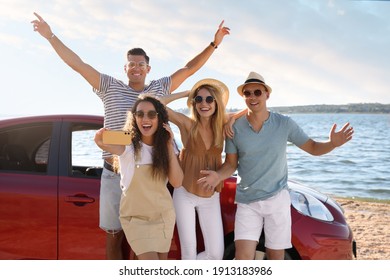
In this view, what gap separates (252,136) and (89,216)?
143 cm

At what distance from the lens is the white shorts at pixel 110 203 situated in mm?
3543

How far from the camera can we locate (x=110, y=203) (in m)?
3.56

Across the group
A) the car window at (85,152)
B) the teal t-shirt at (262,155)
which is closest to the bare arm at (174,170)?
the teal t-shirt at (262,155)

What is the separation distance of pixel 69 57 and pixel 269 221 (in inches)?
81.7

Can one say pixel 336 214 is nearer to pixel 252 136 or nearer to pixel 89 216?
pixel 252 136

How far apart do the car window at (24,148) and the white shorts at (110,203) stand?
2.31 feet

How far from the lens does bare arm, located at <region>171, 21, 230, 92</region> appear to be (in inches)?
164

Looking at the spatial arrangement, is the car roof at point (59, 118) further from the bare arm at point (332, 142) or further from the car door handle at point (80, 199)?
the bare arm at point (332, 142)

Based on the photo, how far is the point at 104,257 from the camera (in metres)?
3.69

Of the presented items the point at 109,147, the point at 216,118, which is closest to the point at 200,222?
the point at 216,118

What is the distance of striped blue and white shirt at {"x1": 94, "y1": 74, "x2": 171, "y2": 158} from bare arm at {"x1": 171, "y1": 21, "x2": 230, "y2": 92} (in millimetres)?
331

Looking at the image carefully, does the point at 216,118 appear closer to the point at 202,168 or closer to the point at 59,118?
the point at 202,168

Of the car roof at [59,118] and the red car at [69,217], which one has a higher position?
the car roof at [59,118]
